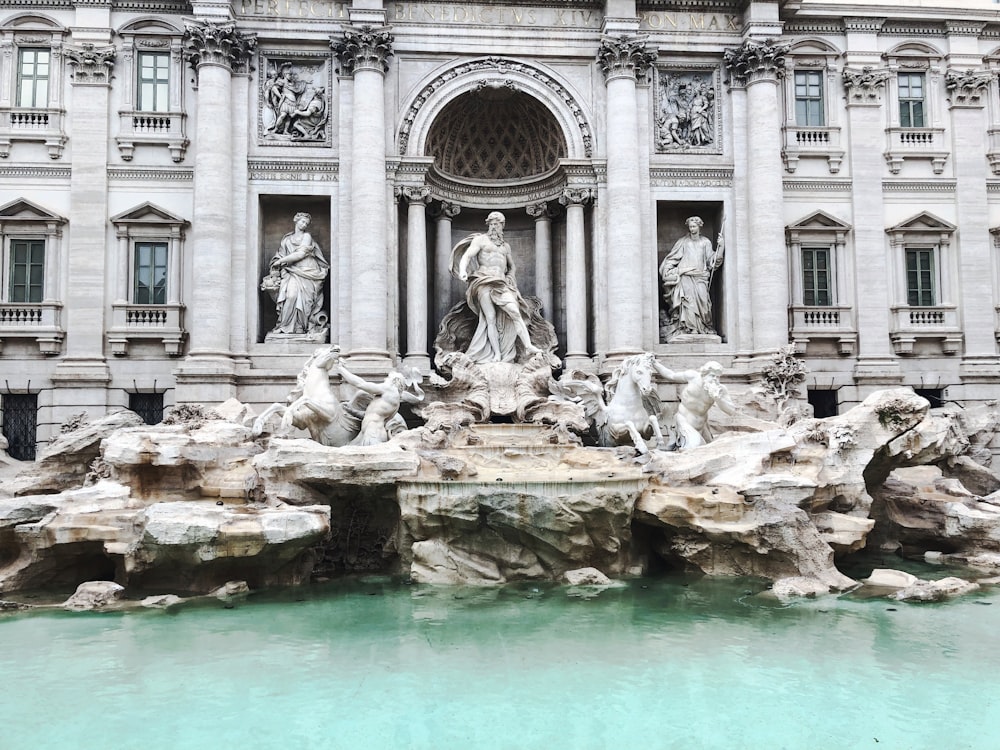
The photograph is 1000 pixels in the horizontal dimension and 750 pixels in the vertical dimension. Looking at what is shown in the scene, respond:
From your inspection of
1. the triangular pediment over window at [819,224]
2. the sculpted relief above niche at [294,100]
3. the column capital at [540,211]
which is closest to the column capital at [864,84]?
the triangular pediment over window at [819,224]

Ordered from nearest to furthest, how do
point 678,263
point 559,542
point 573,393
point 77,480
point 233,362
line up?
1. point 559,542
2. point 77,480
3. point 573,393
4. point 233,362
5. point 678,263

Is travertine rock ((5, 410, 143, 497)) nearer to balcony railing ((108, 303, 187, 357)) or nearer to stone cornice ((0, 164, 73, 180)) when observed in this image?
balcony railing ((108, 303, 187, 357))

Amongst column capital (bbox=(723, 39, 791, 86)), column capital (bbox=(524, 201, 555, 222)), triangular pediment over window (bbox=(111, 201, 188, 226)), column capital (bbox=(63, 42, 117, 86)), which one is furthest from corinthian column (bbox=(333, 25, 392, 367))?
column capital (bbox=(723, 39, 791, 86))

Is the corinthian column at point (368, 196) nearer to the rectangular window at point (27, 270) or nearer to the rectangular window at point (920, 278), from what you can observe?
the rectangular window at point (27, 270)

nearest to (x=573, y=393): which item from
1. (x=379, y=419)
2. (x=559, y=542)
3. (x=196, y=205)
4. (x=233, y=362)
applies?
(x=379, y=419)

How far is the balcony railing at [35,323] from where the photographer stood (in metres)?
18.0

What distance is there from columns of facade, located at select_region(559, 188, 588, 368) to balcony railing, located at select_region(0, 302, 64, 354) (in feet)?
39.8

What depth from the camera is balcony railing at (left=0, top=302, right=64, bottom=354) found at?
18000mm

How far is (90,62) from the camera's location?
1844cm

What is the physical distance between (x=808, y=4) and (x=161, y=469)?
62.3 ft

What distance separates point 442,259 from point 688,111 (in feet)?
24.2

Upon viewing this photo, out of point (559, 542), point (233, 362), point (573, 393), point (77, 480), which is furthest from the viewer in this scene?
point (233, 362)

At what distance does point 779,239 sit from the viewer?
61.9 feet

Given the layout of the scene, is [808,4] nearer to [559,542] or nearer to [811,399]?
[811,399]
